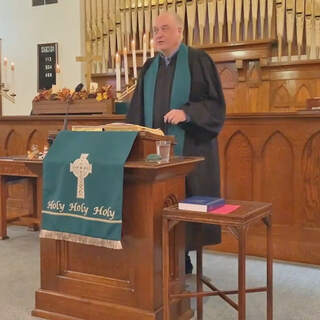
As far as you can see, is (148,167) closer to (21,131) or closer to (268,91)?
(21,131)

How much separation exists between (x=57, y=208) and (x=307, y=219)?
200 cm

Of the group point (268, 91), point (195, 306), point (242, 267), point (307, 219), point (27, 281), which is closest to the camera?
point (242, 267)

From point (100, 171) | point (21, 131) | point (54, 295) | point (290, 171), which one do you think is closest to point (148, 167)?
point (100, 171)

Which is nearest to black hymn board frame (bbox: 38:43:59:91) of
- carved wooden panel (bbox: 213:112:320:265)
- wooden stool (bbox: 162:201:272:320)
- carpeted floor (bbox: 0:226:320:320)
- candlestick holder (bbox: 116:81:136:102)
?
candlestick holder (bbox: 116:81:136:102)

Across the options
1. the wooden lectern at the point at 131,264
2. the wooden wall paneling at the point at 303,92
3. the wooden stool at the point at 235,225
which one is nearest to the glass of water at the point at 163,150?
the wooden lectern at the point at 131,264

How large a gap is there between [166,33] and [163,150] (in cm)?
86

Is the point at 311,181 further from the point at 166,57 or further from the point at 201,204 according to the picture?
the point at 201,204

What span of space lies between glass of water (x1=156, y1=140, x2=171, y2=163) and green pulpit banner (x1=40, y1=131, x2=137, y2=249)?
132mm

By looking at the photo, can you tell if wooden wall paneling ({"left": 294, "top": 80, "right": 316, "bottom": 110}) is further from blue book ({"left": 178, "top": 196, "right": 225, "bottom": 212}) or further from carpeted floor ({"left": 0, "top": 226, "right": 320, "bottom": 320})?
blue book ({"left": 178, "top": 196, "right": 225, "bottom": 212})

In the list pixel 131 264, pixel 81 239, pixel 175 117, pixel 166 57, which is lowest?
pixel 131 264

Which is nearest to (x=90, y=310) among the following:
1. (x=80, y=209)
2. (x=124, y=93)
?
(x=80, y=209)

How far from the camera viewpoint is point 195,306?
9.31 ft

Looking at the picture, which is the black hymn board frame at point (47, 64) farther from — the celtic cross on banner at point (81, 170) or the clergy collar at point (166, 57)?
the celtic cross on banner at point (81, 170)

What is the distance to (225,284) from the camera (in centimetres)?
326
